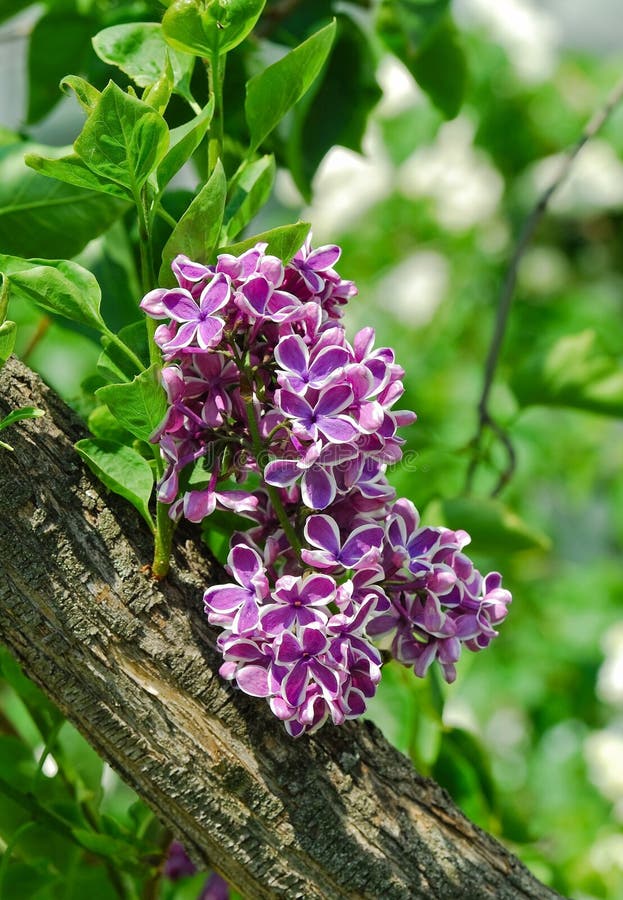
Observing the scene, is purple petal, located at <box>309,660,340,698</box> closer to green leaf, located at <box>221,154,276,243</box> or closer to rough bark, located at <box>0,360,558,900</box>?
rough bark, located at <box>0,360,558,900</box>

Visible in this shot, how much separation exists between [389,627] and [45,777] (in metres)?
0.29

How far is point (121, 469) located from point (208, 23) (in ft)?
0.64

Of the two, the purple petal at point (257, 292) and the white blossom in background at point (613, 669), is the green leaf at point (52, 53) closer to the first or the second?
the purple petal at point (257, 292)

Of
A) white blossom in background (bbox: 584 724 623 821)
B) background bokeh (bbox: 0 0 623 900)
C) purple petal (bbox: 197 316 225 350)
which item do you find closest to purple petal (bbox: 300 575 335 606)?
purple petal (bbox: 197 316 225 350)

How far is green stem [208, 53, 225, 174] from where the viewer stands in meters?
0.47

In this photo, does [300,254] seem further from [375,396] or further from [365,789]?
[365,789]

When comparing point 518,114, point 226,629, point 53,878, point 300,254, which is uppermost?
point 518,114

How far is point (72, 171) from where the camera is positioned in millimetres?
437

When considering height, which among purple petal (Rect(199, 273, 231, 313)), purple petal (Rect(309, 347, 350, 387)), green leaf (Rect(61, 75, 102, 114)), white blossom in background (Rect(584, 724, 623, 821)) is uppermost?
white blossom in background (Rect(584, 724, 623, 821))

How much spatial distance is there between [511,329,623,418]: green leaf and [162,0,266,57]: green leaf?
18.3 inches

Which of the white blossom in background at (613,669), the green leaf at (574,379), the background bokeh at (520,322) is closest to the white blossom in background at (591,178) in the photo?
the background bokeh at (520,322)

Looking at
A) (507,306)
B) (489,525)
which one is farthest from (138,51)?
(507,306)

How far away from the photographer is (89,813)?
2.13 ft

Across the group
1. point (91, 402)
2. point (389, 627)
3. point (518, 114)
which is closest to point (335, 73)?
point (91, 402)
